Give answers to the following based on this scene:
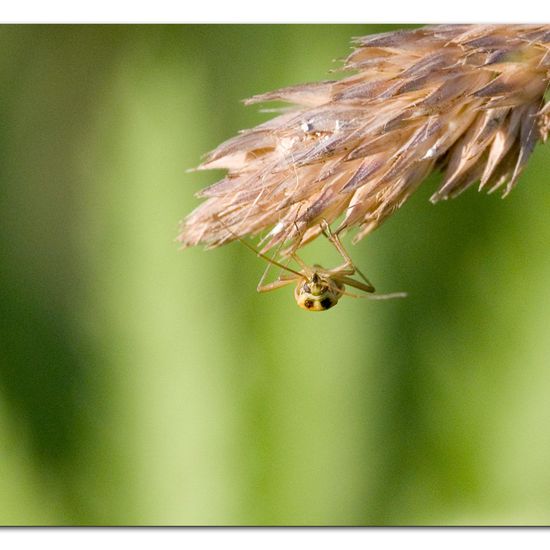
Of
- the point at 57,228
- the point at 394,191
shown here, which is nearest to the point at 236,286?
the point at 57,228
